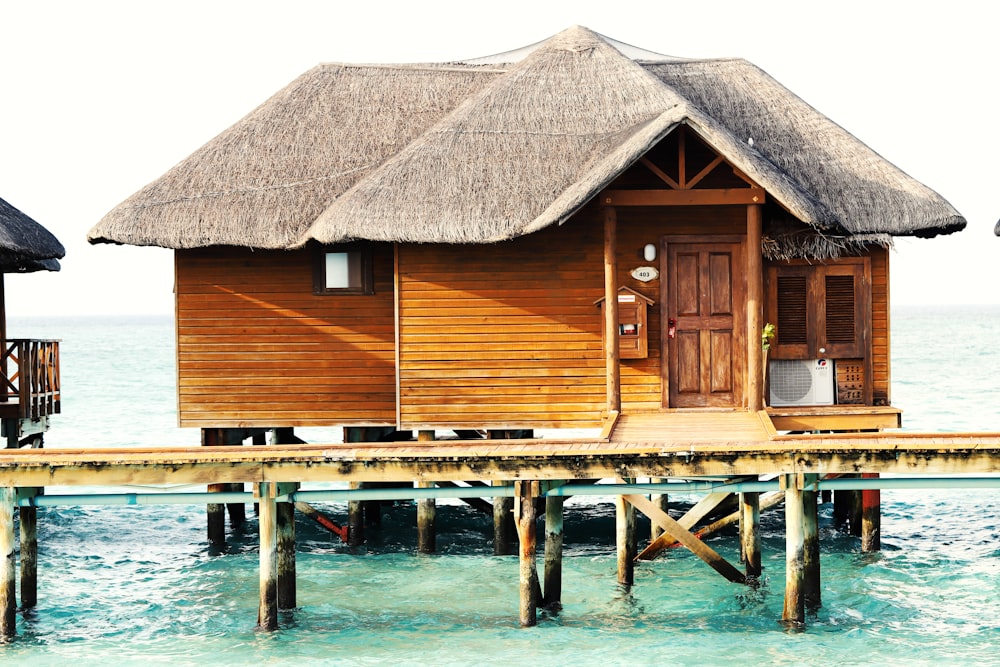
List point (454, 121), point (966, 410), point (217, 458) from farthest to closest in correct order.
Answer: point (966, 410), point (454, 121), point (217, 458)

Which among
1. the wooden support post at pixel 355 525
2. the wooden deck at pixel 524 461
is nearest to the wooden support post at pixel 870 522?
the wooden deck at pixel 524 461

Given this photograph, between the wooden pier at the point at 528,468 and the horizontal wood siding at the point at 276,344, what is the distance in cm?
330

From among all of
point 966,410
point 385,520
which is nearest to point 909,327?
point 966,410

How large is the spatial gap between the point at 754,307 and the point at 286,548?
20.1 ft

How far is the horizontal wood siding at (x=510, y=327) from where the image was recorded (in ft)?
58.8

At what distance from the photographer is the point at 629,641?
15.0 meters

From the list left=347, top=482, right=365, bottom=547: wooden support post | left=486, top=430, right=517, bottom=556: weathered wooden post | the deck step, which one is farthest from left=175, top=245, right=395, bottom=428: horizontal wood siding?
the deck step

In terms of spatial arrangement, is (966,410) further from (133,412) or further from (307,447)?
(307,447)

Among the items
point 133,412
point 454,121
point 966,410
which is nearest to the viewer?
point 454,121

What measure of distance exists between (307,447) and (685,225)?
561cm

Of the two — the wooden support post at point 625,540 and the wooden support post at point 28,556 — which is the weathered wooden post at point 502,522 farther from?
the wooden support post at point 28,556

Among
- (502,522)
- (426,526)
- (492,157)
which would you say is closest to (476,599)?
(502,522)

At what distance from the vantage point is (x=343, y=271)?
739 inches

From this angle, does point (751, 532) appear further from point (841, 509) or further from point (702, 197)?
point (841, 509)
